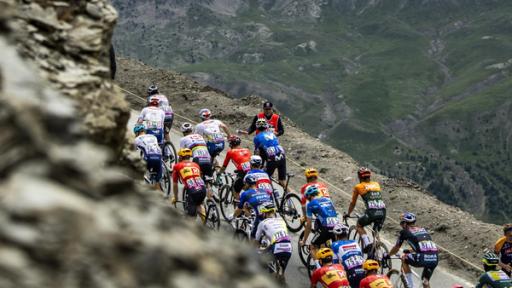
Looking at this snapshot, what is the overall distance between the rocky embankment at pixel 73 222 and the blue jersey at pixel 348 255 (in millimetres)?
10867

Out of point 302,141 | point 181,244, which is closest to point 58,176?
point 181,244

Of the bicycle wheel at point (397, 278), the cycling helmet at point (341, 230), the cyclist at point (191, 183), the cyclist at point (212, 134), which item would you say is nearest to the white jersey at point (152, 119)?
the cyclist at point (212, 134)

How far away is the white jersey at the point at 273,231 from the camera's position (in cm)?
1440

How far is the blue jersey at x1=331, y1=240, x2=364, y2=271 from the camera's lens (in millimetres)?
14641

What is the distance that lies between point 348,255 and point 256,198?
2.48 meters

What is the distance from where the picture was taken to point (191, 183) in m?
16.0

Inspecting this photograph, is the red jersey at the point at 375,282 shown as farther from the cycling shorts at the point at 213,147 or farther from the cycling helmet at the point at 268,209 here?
the cycling shorts at the point at 213,147

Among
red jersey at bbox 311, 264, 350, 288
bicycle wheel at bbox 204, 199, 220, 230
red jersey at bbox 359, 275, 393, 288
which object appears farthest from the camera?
bicycle wheel at bbox 204, 199, 220, 230

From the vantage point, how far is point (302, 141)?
30.1m

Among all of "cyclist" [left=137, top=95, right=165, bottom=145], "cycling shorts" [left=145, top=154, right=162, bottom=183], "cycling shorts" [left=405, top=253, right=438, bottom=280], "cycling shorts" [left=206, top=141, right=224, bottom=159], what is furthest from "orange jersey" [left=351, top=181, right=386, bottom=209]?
"cyclist" [left=137, top=95, right=165, bottom=145]

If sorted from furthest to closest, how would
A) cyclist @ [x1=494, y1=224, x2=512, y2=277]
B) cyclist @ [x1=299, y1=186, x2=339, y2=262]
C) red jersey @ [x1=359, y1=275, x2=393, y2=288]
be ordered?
cyclist @ [x1=494, y1=224, x2=512, y2=277], cyclist @ [x1=299, y1=186, x2=339, y2=262], red jersey @ [x1=359, y1=275, x2=393, y2=288]

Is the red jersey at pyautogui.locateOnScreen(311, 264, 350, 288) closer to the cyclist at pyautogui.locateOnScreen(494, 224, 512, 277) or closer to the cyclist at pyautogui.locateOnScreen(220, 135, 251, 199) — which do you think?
Answer: the cyclist at pyautogui.locateOnScreen(220, 135, 251, 199)

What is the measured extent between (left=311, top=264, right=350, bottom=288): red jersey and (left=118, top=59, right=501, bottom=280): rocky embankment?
7.82 meters

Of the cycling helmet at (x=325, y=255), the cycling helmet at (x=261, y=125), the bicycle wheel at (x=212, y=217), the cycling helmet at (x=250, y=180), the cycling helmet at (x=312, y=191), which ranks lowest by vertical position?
the bicycle wheel at (x=212, y=217)
